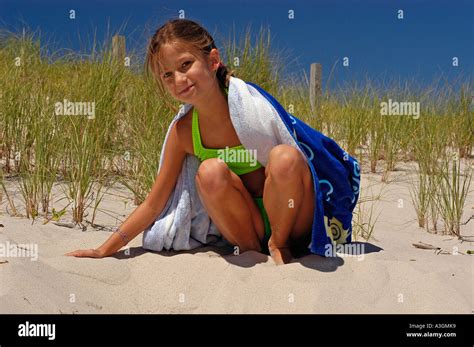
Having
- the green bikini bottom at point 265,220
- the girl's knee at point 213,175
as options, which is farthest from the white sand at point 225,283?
the girl's knee at point 213,175

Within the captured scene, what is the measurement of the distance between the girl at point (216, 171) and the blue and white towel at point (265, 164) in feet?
0.20

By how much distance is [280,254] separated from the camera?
8.89 ft

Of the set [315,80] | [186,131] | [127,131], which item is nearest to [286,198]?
[186,131]

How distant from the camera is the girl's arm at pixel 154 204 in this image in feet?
9.27

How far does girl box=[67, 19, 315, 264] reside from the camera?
2.58 metres

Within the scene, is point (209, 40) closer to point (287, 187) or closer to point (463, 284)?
point (287, 187)

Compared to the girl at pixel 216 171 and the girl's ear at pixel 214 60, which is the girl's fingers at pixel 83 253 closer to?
the girl at pixel 216 171

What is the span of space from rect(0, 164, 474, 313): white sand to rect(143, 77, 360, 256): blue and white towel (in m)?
0.10

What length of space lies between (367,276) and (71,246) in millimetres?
1363

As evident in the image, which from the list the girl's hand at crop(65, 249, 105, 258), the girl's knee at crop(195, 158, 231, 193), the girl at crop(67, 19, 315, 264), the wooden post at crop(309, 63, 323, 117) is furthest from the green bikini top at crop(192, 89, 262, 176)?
the wooden post at crop(309, 63, 323, 117)

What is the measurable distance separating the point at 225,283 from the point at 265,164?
0.54m

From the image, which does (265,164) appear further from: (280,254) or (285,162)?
(280,254)

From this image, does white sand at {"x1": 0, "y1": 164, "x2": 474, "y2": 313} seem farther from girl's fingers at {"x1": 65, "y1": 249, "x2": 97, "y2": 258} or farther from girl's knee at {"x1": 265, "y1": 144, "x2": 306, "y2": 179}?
girl's knee at {"x1": 265, "y1": 144, "x2": 306, "y2": 179}
